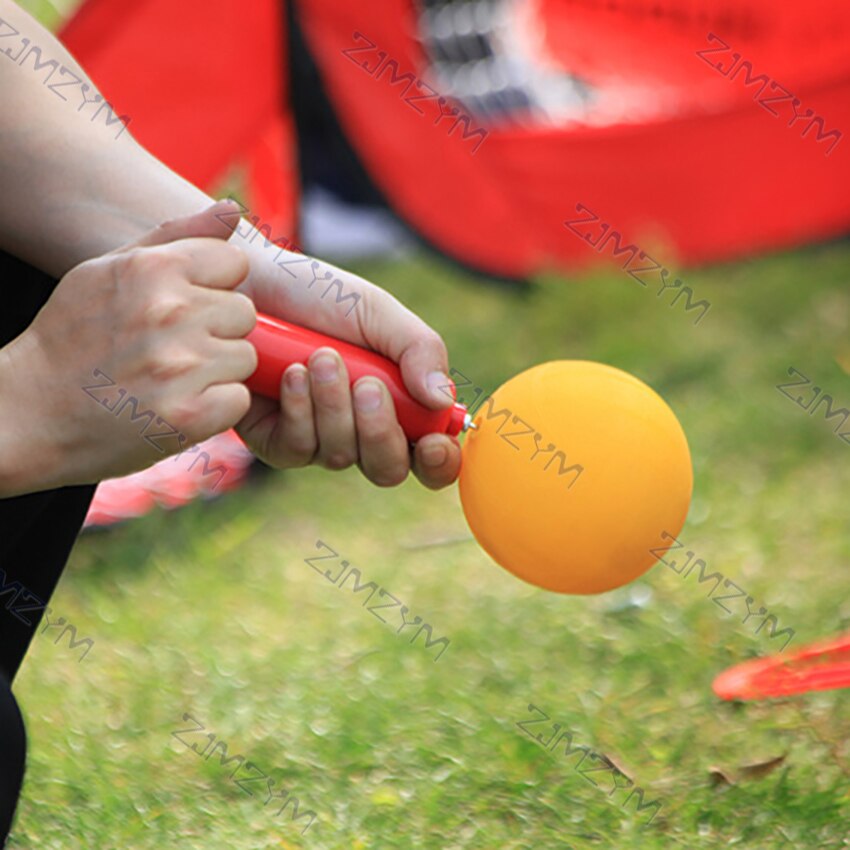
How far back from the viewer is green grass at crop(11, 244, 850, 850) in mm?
1045

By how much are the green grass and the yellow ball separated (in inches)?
10.1

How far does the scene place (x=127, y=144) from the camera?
0.96m

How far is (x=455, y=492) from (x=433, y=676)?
0.57 m

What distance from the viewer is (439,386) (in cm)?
85

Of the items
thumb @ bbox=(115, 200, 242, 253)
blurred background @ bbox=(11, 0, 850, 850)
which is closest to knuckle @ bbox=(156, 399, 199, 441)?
thumb @ bbox=(115, 200, 242, 253)

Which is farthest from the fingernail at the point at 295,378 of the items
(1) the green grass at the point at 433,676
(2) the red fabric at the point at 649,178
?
(2) the red fabric at the point at 649,178

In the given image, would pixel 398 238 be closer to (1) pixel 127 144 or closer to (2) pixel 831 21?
(2) pixel 831 21

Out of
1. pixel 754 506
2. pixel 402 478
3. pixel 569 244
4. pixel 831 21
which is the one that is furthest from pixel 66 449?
pixel 831 21

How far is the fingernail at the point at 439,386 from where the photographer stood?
85 centimetres

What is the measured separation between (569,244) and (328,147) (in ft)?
1.49

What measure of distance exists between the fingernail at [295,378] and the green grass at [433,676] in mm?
391

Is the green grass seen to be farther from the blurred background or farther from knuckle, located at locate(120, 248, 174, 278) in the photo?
knuckle, located at locate(120, 248, 174, 278)

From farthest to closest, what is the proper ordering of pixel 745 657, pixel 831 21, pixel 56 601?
pixel 831 21, pixel 56 601, pixel 745 657

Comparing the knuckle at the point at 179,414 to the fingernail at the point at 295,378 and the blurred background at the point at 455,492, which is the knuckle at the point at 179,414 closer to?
the fingernail at the point at 295,378
